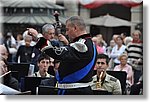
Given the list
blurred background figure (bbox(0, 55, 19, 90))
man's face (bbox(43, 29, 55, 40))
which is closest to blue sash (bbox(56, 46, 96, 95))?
man's face (bbox(43, 29, 55, 40))

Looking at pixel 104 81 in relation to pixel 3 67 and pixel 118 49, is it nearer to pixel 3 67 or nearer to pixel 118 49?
pixel 3 67

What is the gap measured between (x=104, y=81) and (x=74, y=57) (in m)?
0.70

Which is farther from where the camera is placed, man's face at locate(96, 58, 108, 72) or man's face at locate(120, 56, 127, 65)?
man's face at locate(120, 56, 127, 65)

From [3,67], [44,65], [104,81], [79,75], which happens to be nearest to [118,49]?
[44,65]

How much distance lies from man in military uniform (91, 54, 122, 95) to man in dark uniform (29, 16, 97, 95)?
37 cm

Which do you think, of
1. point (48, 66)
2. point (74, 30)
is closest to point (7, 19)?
point (48, 66)

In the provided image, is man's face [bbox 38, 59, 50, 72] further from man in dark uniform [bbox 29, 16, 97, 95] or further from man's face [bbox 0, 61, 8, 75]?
man in dark uniform [bbox 29, 16, 97, 95]

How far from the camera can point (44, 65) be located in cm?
341

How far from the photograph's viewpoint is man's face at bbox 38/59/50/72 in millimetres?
3379

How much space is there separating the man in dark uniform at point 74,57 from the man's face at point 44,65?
707mm

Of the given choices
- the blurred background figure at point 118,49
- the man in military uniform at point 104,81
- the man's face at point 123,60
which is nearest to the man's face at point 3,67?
the man in military uniform at point 104,81

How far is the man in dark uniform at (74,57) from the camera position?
245cm

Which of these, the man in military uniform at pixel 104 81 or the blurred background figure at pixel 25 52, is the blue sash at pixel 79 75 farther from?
the blurred background figure at pixel 25 52

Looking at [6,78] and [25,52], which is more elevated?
[25,52]
